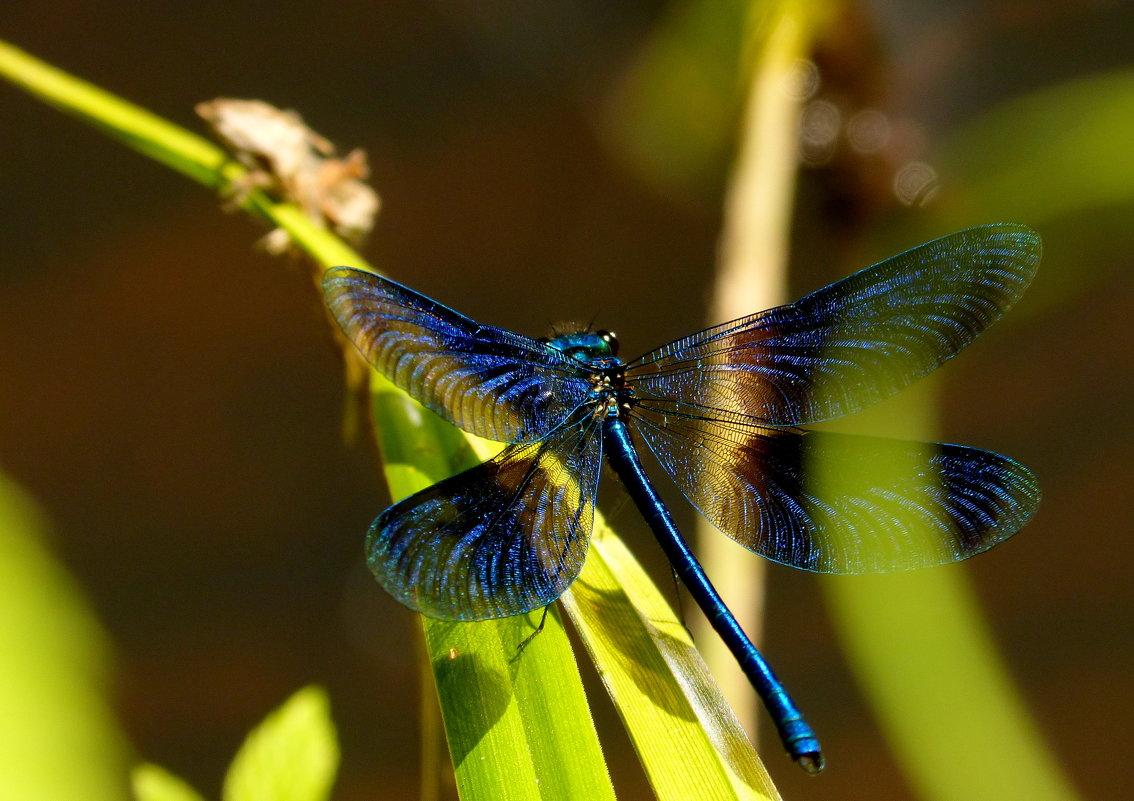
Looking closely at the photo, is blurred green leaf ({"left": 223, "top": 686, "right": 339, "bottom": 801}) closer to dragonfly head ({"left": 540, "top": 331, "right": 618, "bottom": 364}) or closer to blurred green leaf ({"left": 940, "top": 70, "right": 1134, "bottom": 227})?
dragonfly head ({"left": 540, "top": 331, "right": 618, "bottom": 364})

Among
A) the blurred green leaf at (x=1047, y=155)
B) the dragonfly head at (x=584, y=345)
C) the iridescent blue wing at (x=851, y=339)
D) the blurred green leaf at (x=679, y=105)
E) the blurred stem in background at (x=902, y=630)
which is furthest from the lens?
the blurred green leaf at (x=679, y=105)

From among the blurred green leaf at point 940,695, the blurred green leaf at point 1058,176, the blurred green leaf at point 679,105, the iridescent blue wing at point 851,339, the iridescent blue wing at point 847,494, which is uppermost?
the blurred green leaf at point 679,105

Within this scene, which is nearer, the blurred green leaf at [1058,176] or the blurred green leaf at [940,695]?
the blurred green leaf at [940,695]

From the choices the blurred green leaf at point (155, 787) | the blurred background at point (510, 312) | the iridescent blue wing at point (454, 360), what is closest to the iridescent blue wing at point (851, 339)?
the iridescent blue wing at point (454, 360)

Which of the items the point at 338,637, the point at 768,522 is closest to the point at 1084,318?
the point at 768,522

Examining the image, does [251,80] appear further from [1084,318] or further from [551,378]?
[1084,318]

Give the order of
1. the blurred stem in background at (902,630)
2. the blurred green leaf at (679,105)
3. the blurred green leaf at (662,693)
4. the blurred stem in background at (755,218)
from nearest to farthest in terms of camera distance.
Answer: the blurred green leaf at (662,693)
the blurred stem in background at (755,218)
the blurred stem in background at (902,630)
the blurred green leaf at (679,105)

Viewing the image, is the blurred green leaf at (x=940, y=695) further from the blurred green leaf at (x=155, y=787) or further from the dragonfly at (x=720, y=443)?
the blurred green leaf at (x=155, y=787)
